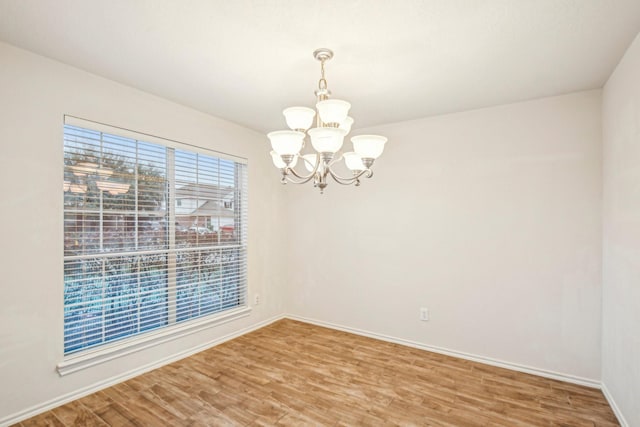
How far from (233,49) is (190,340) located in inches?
107

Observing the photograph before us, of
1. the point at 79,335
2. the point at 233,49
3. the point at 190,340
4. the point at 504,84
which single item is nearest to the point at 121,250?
the point at 79,335

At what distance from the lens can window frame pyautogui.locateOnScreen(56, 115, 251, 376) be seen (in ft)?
7.98

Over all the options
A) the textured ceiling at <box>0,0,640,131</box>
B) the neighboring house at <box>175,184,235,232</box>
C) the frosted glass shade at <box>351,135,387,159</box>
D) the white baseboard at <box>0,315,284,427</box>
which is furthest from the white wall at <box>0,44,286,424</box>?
the frosted glass shade at <box>351,135,387,159</box>

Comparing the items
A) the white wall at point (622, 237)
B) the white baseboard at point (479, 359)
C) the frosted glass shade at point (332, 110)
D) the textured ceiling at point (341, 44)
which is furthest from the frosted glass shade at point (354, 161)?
the white baseboard at point (479, 359)

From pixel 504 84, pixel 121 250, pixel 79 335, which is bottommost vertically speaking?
pixel 79 335

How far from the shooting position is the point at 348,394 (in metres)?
2.51

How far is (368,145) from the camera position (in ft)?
6.43

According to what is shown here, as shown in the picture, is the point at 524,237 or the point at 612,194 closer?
the point at 612,194

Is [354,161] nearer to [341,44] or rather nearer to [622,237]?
[341,44]

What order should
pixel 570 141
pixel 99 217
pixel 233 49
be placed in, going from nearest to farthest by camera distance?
pixel 233 49 → pixel 99 217 → pixel 570 141

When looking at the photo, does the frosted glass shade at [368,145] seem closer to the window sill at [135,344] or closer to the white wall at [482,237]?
the white wall at [482,237]

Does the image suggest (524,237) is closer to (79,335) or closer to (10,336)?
(79,335)

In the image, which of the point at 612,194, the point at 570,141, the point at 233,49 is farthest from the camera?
the point at 570,141

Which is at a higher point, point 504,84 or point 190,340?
point 504,84
